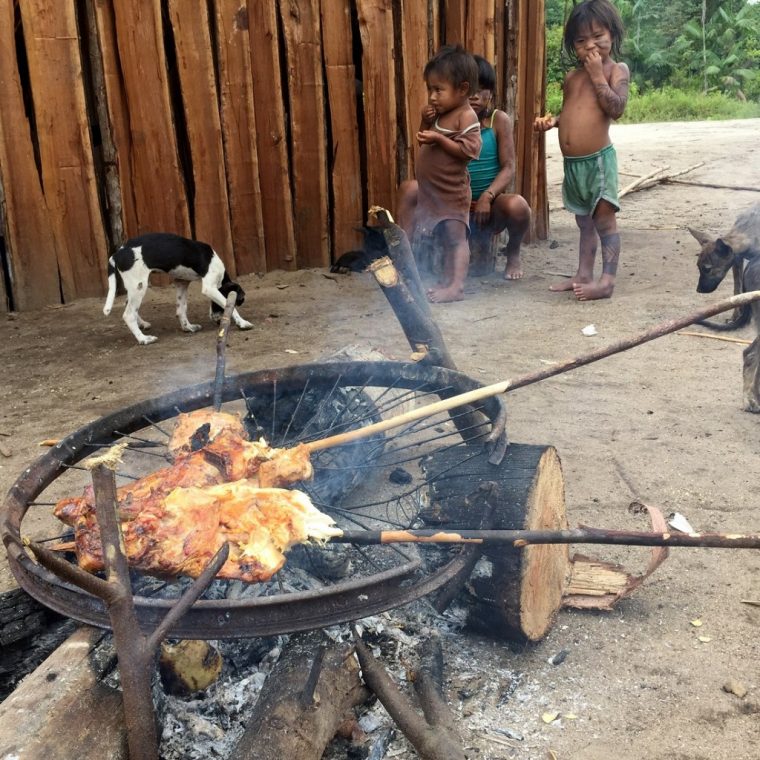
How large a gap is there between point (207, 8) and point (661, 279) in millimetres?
4228

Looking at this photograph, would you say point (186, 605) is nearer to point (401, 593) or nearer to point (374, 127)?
point (401, 593)

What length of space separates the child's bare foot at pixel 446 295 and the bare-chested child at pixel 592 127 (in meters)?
0.94

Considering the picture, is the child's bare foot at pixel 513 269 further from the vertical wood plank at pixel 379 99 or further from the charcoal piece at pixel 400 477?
the charcoal piece at pixel 400 477

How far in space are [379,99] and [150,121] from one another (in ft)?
6.39

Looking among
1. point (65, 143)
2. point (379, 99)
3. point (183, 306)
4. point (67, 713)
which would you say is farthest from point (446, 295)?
point (67, 713)

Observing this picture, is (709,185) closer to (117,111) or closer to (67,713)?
(117,111)

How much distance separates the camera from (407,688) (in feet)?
7.65

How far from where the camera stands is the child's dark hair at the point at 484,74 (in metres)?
6.79

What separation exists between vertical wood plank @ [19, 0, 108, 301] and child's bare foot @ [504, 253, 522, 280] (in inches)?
135

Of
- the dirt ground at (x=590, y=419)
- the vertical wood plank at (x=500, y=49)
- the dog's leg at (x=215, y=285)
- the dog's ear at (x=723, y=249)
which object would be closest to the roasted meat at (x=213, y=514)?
the dirt ground at (x=590, y=419)

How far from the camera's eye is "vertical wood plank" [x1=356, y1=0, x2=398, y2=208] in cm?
682

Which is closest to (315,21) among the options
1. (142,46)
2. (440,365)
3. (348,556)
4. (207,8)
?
(207,8)

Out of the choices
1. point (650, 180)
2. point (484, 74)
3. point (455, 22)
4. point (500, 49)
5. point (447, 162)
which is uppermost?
point (455, 22)

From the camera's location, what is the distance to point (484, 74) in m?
6.80
